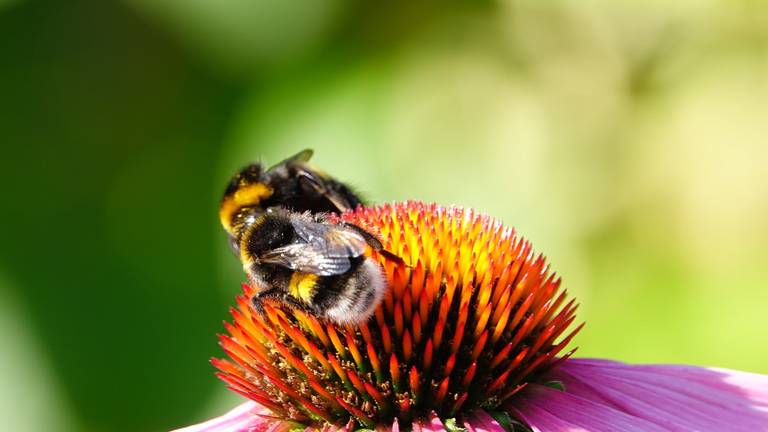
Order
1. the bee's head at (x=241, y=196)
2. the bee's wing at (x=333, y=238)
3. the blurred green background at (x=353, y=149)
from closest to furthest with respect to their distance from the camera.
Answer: the bee's wing at (x=333, y=238) < the bee's head at (x=241, y=196) < the blurred green background at (x=353, y=149)

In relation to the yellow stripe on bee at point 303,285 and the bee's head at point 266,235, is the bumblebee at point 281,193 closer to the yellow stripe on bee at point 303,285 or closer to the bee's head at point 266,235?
the bee's head at point 266,235

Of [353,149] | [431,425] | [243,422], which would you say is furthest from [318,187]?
[353,149]

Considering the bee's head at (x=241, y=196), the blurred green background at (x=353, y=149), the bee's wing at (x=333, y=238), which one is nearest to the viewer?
the bee's wing at (x=333, y=238)

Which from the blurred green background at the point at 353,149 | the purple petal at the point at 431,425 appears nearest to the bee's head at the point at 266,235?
the purple petal at the point at 431,425

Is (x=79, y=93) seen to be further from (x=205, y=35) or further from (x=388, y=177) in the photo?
(x=388, y=177)

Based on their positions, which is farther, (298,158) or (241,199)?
(298,158)

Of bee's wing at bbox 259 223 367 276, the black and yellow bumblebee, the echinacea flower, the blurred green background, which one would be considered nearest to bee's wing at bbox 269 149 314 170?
the black and yellow bumblebee

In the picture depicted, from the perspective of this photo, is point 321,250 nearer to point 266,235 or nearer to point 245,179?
point 266,235
